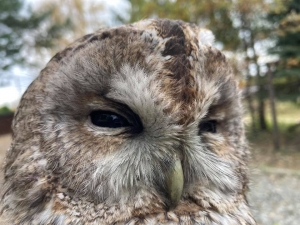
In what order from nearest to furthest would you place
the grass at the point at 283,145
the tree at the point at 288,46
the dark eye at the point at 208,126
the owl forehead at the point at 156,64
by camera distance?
the owl forehead at the point at 156,64 → the dark eye at the point at 208,126 → the grass at the point at 283,145 → the tree at the point at 288,46

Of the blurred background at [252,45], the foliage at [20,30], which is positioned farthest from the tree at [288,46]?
the foliage at [20,30]

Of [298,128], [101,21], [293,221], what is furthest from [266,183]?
[101,21]

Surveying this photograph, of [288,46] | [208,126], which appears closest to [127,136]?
[208,126]

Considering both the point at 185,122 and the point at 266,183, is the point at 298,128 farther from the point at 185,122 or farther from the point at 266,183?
the point at 185,122

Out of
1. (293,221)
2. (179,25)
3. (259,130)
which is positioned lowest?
(293,221)

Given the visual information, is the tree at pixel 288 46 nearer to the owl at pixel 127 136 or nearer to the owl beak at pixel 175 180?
the owl at pixel 127 136
